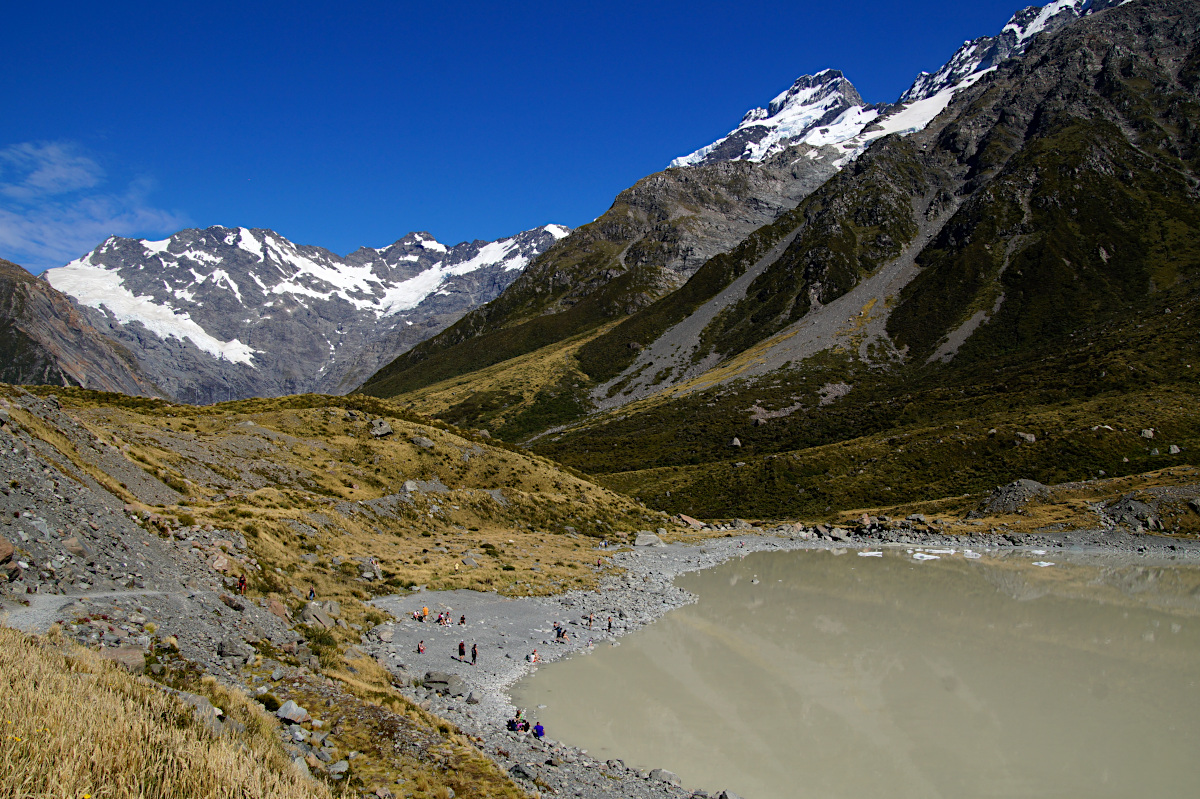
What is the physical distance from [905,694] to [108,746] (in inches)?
1240

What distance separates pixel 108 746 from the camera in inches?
312

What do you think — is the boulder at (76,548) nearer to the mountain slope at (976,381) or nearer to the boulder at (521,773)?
the boulder at (521,773)

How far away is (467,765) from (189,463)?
42.9m

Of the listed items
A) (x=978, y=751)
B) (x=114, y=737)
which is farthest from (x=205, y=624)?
(x=978, y=751)

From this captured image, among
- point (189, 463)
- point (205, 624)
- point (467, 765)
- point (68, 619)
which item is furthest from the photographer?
point (189, 463)

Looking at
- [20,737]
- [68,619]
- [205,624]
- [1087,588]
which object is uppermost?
[20,737]

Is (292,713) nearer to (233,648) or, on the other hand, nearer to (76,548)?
(233,648)

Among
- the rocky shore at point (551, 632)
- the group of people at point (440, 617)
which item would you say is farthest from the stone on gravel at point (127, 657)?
the group of people at point (440, 617)

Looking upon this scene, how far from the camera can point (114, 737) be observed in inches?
319

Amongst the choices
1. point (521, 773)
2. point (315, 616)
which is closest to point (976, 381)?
point (521, 773)

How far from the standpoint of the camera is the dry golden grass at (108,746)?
715 cm

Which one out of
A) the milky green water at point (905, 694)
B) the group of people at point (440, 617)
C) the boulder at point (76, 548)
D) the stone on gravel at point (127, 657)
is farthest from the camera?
the group of people at point (440, 617)

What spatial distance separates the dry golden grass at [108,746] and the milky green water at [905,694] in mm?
16016

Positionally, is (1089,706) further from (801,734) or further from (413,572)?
(413,572)
